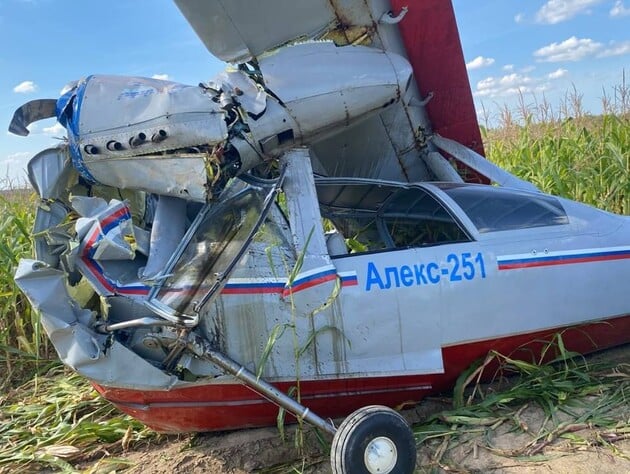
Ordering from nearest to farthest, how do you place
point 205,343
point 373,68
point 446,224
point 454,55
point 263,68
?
point 205,343 < point 263,68 < point 373,68 < point 446,224 < point 454,55

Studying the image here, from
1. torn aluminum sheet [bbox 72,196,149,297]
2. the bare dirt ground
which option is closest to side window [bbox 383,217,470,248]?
the bare dirt ground

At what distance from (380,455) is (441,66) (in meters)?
3.11

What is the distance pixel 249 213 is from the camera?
11.8 ft

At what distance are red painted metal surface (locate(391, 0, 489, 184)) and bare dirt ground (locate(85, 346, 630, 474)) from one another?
246 cm

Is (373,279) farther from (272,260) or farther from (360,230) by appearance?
(360,230)

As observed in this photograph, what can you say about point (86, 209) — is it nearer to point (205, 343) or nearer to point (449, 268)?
point (205, 343)

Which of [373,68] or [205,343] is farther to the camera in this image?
[373,68]

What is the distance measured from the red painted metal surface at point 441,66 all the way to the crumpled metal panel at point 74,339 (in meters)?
2.98

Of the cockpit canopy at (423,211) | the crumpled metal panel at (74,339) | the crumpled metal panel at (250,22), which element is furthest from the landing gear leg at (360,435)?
the crumpled metal panel at (250,22)

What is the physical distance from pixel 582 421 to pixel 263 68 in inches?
115

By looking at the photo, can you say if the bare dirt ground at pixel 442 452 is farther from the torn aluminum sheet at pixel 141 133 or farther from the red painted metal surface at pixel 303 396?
the torn aluminum sheet at pixel 141 133

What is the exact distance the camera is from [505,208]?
3980 millimetres

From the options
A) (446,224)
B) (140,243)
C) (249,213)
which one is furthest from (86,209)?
(446,224)

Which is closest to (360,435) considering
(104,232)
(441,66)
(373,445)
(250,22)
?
(373,445)
